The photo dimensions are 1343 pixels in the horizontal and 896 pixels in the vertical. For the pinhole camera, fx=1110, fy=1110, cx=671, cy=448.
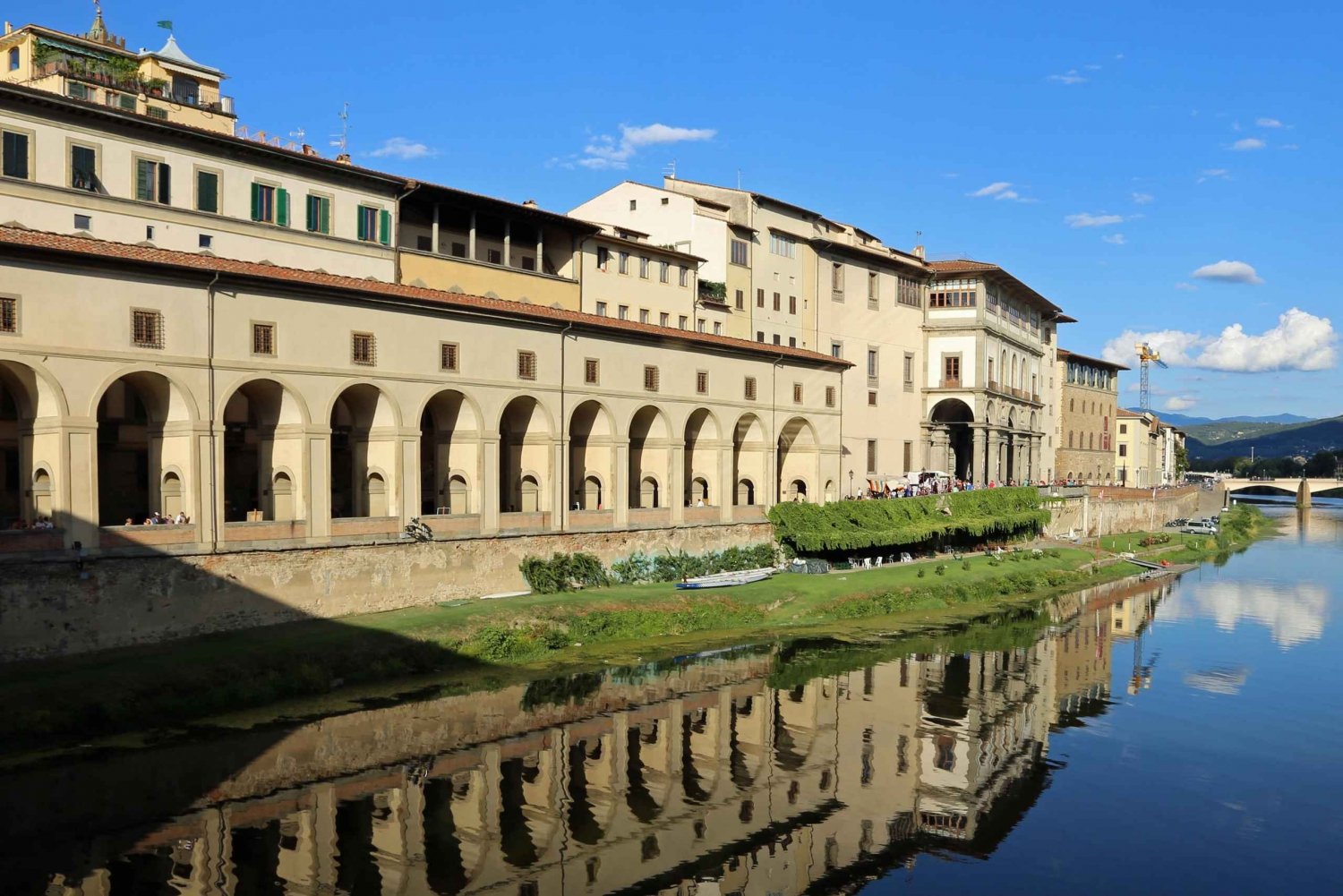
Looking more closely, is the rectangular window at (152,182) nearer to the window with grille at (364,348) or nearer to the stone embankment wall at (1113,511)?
the window with grille at (364,348)

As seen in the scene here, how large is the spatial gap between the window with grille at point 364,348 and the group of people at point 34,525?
33.4 feet

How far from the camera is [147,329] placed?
101ft

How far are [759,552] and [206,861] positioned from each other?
32.9 meters

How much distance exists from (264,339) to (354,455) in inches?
228

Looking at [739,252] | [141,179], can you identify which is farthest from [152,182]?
[739,252]

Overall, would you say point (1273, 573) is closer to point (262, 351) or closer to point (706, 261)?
point (706, 261)

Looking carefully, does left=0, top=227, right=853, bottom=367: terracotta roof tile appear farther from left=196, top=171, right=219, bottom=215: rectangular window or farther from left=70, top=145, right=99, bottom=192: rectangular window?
left=70, top=145, right=99, bottom=192: rectangular window

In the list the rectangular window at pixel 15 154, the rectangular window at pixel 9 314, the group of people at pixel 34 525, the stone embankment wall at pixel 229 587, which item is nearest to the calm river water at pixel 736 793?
the stone embankment wall at pixel 229 587

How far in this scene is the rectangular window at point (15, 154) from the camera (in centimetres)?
3281

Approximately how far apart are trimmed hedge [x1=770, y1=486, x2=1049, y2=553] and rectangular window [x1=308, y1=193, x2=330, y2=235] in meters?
23.7

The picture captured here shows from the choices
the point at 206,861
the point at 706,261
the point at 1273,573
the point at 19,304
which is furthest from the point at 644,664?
the point at 1273,573

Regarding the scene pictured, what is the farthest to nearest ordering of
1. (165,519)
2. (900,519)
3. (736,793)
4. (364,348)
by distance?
(900,519) < (364,348) < (165,519) < (736,793)

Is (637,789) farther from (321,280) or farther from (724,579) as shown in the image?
(724,579)

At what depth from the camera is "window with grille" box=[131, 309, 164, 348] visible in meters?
30.4
